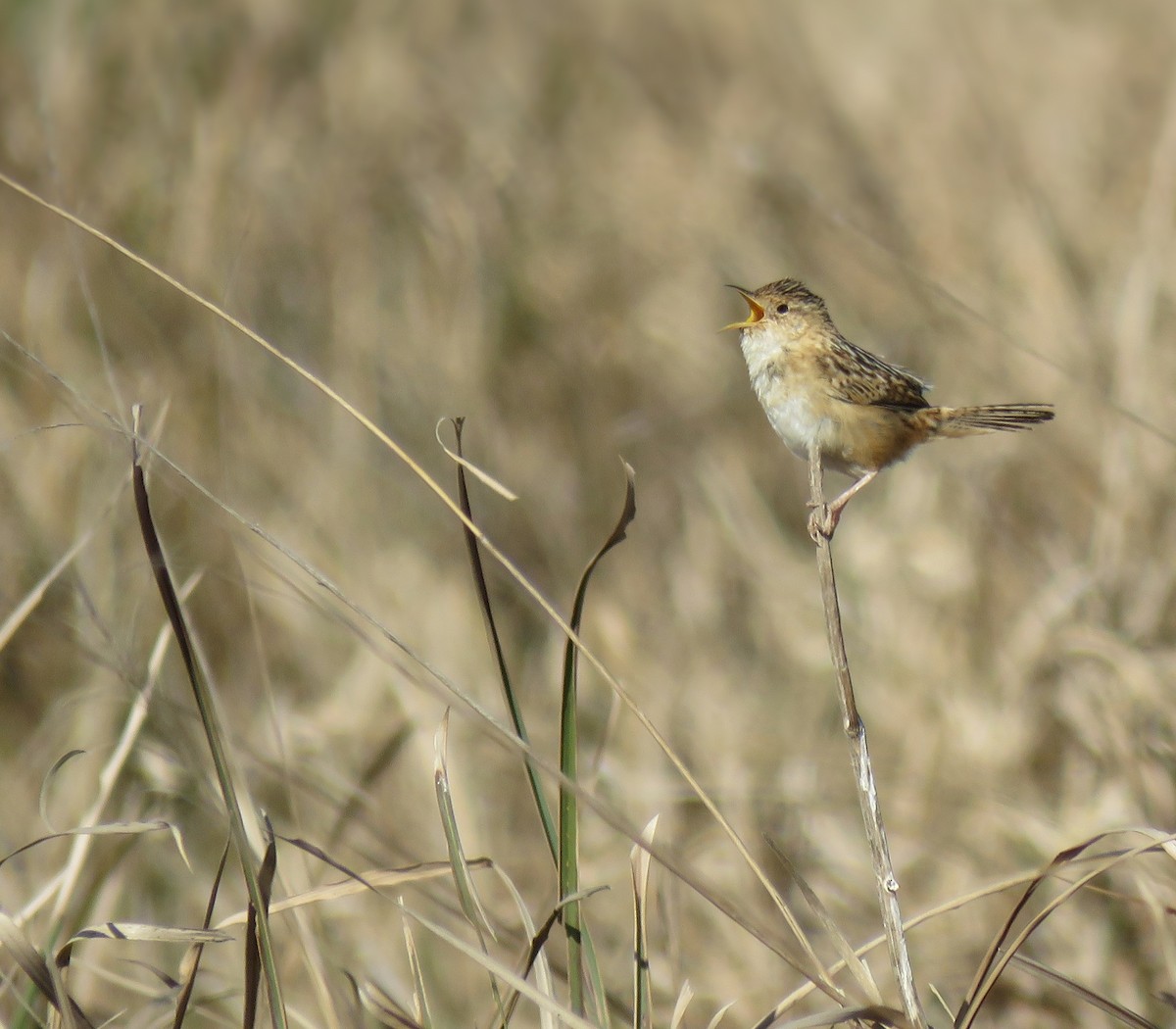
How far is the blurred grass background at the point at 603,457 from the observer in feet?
12.0

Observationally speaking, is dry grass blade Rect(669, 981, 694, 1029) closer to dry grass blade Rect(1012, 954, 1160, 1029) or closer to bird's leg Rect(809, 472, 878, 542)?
dry grass blade Rect(1012, 954, 1160, 1029)

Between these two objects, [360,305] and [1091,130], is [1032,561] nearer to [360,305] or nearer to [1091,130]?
[360,305]

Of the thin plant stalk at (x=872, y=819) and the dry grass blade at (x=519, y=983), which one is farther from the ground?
the thin plant stalk at (x=872, y=819)

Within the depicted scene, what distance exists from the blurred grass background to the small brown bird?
9.2 inches

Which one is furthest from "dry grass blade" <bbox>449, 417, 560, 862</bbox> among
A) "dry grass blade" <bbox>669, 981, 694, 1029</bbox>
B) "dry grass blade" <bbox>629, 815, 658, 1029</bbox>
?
"dry grass blade" <bbox>669, 981, 694, 1029</bbox>

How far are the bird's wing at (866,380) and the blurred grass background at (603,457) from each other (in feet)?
0.99

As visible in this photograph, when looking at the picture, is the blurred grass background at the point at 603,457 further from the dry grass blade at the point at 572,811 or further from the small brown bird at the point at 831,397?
the dry grass blade at the point at 572,811

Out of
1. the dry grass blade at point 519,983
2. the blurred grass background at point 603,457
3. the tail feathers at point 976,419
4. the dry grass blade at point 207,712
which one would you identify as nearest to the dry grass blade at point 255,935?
the dry grass blade at point 207,712

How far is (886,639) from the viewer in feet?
14.1

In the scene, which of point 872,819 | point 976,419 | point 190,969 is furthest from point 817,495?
point 190,969

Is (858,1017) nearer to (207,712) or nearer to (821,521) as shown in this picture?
(821,521)

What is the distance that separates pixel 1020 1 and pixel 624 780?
617cm

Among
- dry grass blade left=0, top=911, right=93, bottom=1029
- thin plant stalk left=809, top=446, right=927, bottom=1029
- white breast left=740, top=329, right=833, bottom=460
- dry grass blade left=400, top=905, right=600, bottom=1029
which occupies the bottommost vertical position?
dry grass blade left=0, top=911, right=93, bottom=1029

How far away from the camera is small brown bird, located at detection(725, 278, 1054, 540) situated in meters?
2.78
